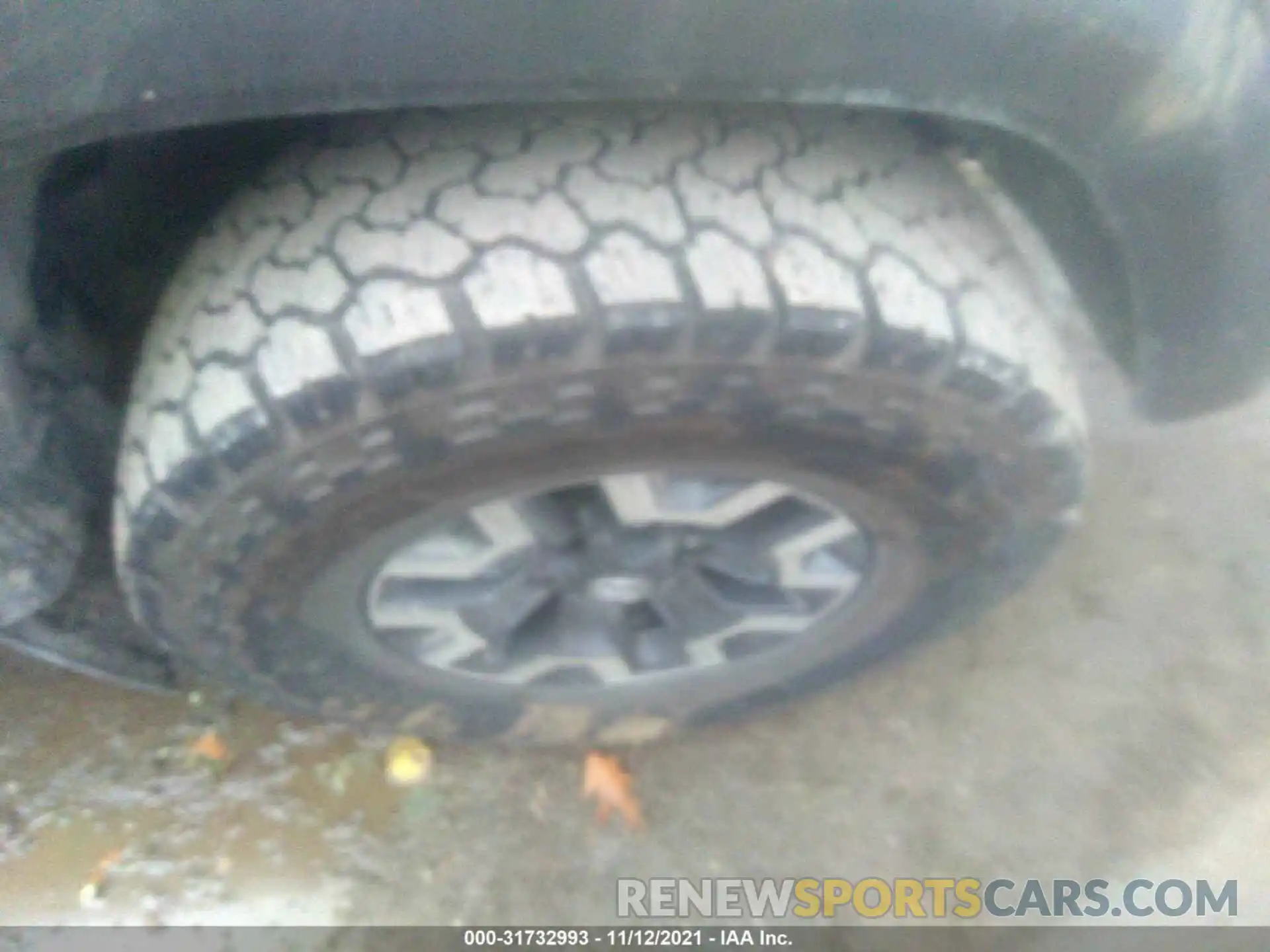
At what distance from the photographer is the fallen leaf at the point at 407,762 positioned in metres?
1.62

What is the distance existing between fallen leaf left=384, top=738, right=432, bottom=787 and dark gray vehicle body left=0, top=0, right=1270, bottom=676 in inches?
28.9

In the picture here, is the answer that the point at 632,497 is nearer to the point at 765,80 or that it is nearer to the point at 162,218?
the point at 765,80

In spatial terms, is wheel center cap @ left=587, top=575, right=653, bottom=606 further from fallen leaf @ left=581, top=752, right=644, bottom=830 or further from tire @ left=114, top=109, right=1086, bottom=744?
fallen leaf @ left=581, top=752, right=644, bottom=830

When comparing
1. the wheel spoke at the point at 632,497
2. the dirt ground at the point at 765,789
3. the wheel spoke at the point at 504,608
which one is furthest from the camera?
the dirt ground at the point at 765,789

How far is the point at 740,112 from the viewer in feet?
3.32

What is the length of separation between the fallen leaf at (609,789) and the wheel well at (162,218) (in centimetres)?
87

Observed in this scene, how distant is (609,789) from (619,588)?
1.42 ft

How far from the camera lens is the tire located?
2.96 feet

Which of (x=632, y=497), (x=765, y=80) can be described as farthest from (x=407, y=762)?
(x=765, y=80)

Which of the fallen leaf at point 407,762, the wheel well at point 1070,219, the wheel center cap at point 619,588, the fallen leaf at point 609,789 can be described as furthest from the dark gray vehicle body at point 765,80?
the fallen leaf at point 609,789

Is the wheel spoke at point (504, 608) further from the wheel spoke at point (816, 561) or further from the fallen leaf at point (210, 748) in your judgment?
the fallen leaf at point (210, 748)

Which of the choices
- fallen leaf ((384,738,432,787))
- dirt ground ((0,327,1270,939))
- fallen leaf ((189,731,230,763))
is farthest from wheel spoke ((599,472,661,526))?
fallen leaf ((189,731,230,763))

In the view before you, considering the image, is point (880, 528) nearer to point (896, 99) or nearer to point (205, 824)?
point (896, 99)

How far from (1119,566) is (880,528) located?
0.79 metres
